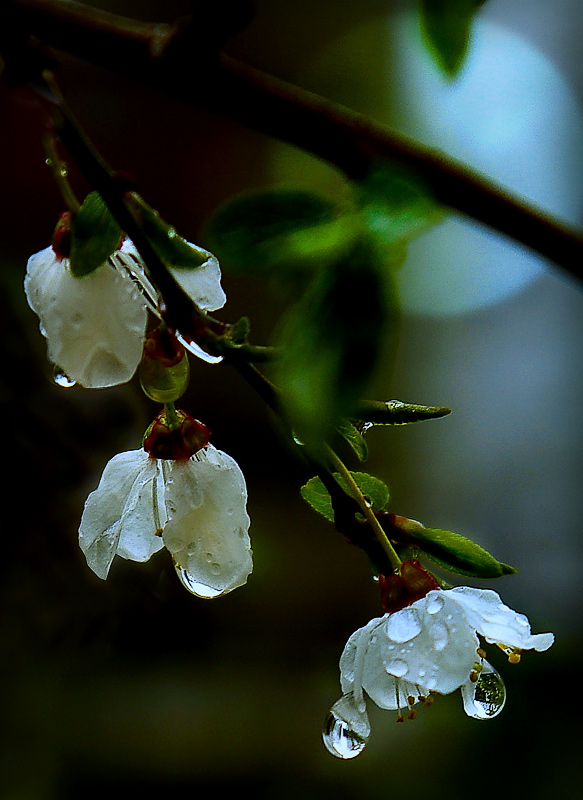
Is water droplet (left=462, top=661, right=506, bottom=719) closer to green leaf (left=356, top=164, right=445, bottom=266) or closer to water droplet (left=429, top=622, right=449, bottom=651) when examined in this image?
water droplet (left=429, top=622, right=449, bottom=651)

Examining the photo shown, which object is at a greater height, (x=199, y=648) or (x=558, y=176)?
(x=558, y=176)

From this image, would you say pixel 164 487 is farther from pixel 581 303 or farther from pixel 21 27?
pixel 581 303

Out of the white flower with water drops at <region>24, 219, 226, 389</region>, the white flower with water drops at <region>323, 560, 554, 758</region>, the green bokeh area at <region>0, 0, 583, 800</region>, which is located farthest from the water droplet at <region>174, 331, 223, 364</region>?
the green bokeh area at <region>0, 0, 583, 800</region>

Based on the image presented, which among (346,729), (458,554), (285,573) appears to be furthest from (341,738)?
(285,573)

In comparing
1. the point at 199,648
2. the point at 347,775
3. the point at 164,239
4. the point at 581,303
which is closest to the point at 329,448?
the point at 164,239

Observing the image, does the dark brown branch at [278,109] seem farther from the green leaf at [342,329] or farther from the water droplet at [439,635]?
the water droplet at [439,635]

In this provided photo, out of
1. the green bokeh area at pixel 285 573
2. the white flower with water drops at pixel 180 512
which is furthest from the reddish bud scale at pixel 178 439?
the green bokeh area at pixel 285 573
